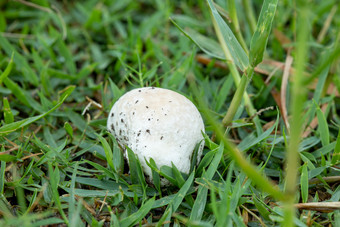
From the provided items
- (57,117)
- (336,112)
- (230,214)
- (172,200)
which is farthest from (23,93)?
(336,112)

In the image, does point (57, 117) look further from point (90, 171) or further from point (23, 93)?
point (90, 171)

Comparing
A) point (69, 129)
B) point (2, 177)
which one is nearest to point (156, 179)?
point (69, 129)

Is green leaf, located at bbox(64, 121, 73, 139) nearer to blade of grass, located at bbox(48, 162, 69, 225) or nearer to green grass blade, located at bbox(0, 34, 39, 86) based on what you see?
blade of grass, located at bbox(48, 162, 69, 225)

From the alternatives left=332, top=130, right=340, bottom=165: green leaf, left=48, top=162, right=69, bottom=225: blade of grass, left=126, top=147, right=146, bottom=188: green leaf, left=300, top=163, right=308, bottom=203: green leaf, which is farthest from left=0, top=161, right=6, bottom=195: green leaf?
left=332, top=130, right=340, bottom=165: green leaf

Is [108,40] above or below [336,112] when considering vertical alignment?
above

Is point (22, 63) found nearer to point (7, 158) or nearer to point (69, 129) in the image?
point (69, 129)

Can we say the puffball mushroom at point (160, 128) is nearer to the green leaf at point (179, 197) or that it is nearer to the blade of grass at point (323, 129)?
the green leaf at point (179, 197)
